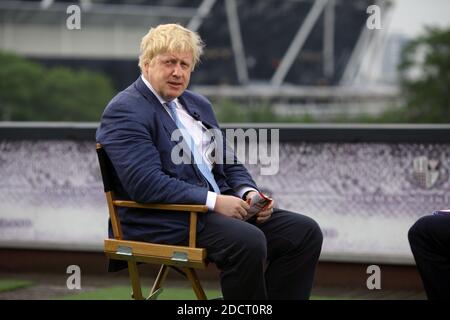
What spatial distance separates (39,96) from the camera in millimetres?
63969

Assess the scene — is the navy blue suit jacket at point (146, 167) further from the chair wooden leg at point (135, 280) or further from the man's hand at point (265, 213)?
the man's hand at point (265, 213)

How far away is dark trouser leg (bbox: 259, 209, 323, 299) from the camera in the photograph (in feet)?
13.0

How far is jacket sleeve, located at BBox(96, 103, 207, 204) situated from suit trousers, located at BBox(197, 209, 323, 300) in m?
0.17

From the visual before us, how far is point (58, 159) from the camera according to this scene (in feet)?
22.7

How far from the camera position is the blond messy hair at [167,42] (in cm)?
388

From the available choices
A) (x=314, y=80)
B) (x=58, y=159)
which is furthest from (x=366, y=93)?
(x=58, y=159)

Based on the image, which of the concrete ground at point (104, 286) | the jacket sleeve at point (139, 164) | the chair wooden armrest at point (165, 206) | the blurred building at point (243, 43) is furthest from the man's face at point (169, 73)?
the blurred building at point (243, 43)

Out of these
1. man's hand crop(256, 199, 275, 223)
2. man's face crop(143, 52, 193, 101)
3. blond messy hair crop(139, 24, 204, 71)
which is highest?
blond messy hair crop(139, 24, 204, 71)

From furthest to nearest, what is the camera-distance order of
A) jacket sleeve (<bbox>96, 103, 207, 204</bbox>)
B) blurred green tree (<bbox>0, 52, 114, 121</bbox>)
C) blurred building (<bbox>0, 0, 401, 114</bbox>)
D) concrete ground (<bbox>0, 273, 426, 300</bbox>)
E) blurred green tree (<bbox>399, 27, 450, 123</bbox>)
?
blurred building (<bbox>0, 0, 401, 114</bbox>), blurred green tree (<bbox>0, 52, 114, 121</bbox>), blurred green tree (<bbox>399, 27, 450, 123</bbox>), concrete ground (<bbox>0, 273, 426, 300</bbox>), jacket sleeve (<bbox>96, 103, 207, 204</bbox>)

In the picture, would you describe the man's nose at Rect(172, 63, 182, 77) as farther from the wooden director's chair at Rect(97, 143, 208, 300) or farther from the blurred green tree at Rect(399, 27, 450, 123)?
the blurred green tree at Rect(399, 27, 450, 123)

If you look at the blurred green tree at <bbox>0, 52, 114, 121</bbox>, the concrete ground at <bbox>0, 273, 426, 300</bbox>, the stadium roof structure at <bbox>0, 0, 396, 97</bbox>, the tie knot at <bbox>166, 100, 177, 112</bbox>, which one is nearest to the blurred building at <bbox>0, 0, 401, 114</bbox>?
the stadium roof structure at <bbox>0, 0, 396, 97</bbox>
